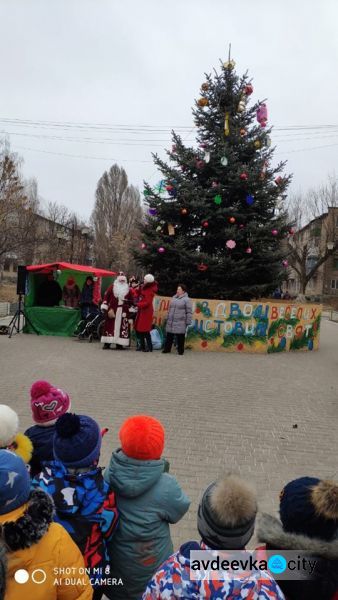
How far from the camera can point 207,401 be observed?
795 centimetres

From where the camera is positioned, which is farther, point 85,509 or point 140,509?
point 140,509

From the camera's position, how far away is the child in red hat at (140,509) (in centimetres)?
258

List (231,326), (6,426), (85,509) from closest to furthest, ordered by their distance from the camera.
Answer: (85,509), (6,426), (231,326)

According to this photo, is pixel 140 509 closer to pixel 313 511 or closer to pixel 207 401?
pixel 313 511

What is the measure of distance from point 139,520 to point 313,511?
3.52 feet

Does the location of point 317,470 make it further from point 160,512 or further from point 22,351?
point 22,351

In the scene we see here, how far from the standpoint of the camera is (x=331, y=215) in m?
54.2

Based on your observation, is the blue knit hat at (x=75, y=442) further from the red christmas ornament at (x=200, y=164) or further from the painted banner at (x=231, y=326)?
the red christmas ornament at (x=200, y=164)

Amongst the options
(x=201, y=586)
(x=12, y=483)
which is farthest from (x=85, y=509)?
(x=201, y=586)

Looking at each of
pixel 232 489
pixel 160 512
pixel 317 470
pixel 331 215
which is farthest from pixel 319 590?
pixel 331 215

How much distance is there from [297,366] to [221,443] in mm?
6432

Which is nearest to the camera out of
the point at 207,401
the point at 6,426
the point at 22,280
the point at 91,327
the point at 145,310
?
the point at 6,426

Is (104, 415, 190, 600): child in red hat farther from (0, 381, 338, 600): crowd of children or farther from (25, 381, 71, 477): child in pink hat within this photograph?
(25, 381, 71, 477): child in pink hat

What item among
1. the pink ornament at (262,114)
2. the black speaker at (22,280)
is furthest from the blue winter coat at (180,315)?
the pink ornament at (262,114)
